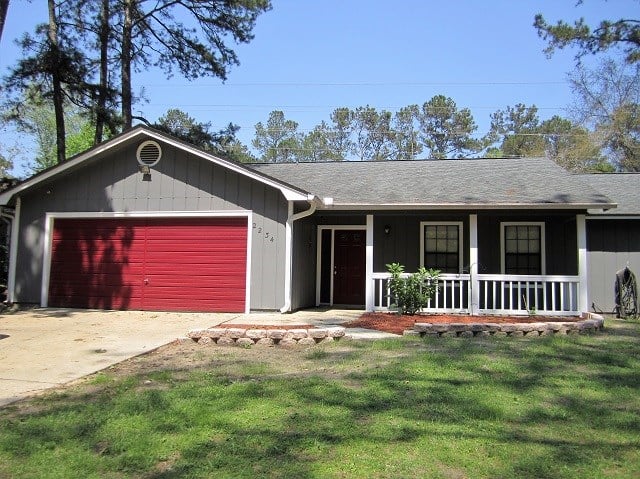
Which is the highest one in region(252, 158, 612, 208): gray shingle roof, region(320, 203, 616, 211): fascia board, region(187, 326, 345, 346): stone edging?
region(252, 158, 612, 208): gray shingle roof

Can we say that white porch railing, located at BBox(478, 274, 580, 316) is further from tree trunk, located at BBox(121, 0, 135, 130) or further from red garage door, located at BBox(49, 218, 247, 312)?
tree trunk, located at BBox(121, 0, 135, 130)

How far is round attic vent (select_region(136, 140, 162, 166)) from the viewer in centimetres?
1134

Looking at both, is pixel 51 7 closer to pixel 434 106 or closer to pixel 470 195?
pixel 470 195

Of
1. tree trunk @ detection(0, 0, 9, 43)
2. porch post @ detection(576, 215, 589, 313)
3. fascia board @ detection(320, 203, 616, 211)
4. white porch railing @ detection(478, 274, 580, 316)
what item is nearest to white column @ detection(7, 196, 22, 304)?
tree trunk @ detection(0, 0, 9, 43)

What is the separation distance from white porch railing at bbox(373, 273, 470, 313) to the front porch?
2 centimetres

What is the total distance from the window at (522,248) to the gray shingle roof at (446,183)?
38.8 inches

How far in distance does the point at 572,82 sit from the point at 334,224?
26085 millimetres

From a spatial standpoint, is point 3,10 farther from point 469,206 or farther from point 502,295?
point 502,295

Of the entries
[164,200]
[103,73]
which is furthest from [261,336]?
[103,73]

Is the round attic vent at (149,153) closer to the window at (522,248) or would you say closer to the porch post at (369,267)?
the porch post at (369,267)

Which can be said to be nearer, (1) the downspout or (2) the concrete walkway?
(2) the concrete walkway

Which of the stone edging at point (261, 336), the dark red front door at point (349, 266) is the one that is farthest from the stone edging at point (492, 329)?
the dark red front door at point (349, 266)

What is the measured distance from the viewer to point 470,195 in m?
11.1

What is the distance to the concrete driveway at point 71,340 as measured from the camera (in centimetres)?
562
